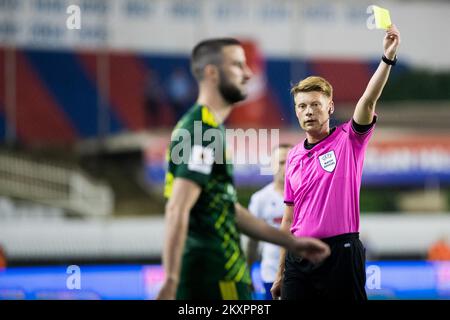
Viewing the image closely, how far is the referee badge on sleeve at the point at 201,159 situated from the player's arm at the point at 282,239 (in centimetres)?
29

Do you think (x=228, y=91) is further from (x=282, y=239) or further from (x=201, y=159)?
(x=282, y=239)

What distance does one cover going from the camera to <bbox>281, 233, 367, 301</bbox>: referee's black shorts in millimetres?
4004

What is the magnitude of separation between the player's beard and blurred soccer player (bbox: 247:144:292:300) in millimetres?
1587

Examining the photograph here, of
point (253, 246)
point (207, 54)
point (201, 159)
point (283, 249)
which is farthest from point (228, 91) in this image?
point (253, 246)

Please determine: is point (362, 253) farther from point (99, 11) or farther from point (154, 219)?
point (99, 11)

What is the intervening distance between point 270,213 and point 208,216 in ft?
6.57

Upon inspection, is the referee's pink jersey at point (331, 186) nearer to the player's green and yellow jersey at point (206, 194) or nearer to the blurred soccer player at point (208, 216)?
the blurred soccer player at point (208, 216)

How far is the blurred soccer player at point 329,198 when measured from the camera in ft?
13.1

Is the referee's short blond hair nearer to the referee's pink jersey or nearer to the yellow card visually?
the referee's pink jersey

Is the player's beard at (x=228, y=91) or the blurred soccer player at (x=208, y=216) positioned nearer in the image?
the blurred soccer player at (x=208, y=216)

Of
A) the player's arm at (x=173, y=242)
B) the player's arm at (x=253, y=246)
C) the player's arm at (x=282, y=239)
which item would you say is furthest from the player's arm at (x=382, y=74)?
the player's arm at (x=253, y=246)

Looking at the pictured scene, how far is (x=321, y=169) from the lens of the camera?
402 centimetres

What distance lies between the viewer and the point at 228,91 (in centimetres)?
370
